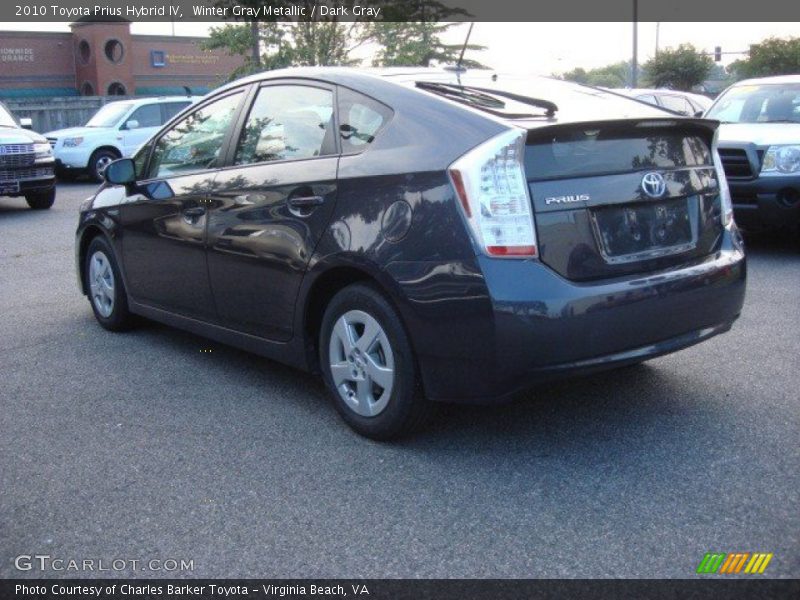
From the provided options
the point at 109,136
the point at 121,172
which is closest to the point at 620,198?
the point at 121,172

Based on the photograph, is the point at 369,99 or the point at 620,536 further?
the point at 369,99


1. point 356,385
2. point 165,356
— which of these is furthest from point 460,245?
point 165,356

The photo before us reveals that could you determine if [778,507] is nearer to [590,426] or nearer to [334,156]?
[590,426]

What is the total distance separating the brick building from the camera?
42.8 meters

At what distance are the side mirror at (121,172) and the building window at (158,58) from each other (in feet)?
139

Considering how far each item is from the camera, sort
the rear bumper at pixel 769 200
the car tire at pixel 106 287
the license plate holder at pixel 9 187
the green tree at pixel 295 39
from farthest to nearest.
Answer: the green tree at pixel 295 39 → the license plate holder at pixel 9 187 → the rear bumper at pixel 769 200 → the car tire at pixel 106 287

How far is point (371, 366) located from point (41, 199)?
40.7 ft

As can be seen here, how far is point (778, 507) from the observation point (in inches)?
136

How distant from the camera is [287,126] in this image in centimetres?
481

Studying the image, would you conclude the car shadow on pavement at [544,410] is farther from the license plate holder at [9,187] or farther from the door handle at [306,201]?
the license plate holder at [9,187]

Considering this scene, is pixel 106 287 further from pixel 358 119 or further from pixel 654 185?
pixel 654 185

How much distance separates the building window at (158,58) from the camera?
45756mm

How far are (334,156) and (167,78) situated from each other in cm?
4455

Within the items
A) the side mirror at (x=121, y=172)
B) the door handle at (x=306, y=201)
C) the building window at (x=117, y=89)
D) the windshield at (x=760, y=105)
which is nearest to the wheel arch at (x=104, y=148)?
the windshield at (x=760, y=105)
